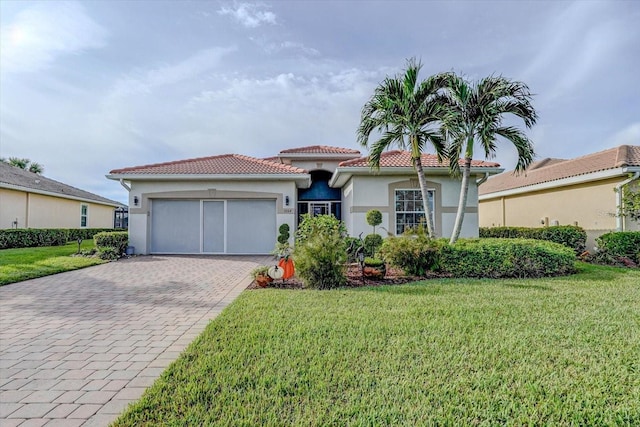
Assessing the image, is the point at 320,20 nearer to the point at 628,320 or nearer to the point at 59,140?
the point at 628,320

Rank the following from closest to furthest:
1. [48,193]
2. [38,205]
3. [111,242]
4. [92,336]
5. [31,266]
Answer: [92,336], [31,266], [111,242], [38,205], [48,193]

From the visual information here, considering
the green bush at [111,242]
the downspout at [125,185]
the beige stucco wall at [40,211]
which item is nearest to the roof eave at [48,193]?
the beige stucco wall at [40,211]

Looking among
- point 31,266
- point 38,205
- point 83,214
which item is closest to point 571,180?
point 31,266

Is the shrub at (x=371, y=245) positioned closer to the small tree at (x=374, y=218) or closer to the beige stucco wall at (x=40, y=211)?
the small tree at (x=374, y=218)

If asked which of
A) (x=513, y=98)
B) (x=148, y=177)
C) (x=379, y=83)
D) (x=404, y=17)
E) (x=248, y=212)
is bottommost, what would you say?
(x=248, y=212)

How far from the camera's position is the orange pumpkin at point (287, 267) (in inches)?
329

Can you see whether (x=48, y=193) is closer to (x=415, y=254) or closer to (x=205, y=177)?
(x=205, y=177)

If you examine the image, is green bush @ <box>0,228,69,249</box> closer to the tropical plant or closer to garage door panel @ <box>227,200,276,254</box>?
garage door panel @ <box>227,200,276,254</box>

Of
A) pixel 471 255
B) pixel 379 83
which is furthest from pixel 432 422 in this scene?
pixel 379 83

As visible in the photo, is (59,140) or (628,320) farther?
(59,140)

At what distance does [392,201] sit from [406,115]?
4.27m

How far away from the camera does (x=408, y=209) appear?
14.6 meters

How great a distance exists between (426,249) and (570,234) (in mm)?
8937

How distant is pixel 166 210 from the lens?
1577cm
